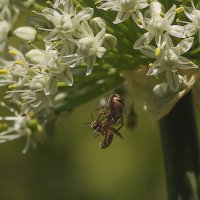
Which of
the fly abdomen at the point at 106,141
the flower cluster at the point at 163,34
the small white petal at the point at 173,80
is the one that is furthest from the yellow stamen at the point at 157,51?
the fly abdomen at the point at 106,141

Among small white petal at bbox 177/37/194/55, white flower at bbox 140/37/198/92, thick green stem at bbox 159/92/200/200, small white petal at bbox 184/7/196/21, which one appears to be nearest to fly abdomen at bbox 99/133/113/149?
thick green stem at bbox 159/92/200/200

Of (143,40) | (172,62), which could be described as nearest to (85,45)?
(143,40)

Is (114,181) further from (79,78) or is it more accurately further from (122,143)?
(79,78)

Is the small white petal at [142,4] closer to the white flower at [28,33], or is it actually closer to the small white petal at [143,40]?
the small white petal at [143,40]

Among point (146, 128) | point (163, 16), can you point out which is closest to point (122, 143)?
point (146, 128)

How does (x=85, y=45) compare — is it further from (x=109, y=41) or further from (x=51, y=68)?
(x=51, y=68)

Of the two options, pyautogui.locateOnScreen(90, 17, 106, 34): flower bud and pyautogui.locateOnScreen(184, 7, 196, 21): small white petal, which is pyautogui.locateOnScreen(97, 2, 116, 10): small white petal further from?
pyautogui.locateOnScreen(184, 7, 196, 21): small white petal
